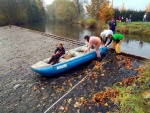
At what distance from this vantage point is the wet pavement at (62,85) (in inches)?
208

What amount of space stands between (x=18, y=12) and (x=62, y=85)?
39645mm

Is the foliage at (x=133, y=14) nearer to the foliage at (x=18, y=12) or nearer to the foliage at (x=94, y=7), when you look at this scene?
the foliage at (x=94, y=7)

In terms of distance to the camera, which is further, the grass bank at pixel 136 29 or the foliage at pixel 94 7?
the foliage at pixel 94 7

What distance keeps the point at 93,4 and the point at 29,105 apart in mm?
33676

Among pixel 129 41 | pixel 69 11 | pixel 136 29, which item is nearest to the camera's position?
pixel 129 41

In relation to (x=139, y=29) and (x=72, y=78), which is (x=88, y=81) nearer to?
(x=72, y=78)

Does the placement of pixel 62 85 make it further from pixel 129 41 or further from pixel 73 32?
pixel 73 32

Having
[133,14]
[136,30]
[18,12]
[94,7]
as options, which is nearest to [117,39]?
[136,30]

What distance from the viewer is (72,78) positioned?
23.9ft

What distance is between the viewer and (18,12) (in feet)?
136

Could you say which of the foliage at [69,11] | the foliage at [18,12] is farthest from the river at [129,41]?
the foliage at [18,12]

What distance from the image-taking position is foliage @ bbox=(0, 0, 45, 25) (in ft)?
125

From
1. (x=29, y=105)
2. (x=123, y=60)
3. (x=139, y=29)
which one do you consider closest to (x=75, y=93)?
(x=29, y=105)

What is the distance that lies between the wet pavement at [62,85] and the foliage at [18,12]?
32.7 meters
